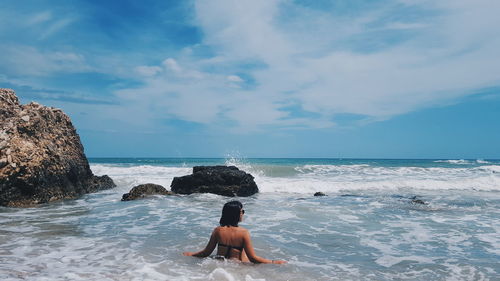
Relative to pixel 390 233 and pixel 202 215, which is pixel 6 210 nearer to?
pixel 202 215

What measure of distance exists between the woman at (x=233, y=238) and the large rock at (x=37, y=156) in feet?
27.8

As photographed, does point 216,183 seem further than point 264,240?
Yes

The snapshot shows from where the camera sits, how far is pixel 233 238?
221 inches

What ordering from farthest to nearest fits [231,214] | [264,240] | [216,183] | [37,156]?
1. [216,183]
2. [37,156]
3. [264,240]
4. [231,214]

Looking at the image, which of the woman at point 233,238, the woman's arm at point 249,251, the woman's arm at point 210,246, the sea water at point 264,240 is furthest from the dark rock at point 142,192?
the woman's arm at point 249,251

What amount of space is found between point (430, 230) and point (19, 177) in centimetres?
1166

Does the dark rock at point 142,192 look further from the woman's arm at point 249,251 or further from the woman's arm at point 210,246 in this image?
the woman's arm at point 249,251

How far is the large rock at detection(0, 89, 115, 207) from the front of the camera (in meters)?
11.2

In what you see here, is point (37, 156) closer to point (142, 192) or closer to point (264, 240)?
point (142, 192)

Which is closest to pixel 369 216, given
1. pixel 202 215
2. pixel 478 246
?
pixel 478 246

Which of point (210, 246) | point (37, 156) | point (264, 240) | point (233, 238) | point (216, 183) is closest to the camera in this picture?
point (233, 238)

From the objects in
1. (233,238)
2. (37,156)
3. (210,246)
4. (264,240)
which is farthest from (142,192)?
(233,238)

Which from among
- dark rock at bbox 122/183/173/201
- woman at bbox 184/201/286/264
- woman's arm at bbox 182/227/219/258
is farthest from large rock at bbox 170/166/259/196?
woman at bbox 184/201/286/264

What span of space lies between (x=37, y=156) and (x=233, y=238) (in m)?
9.29
